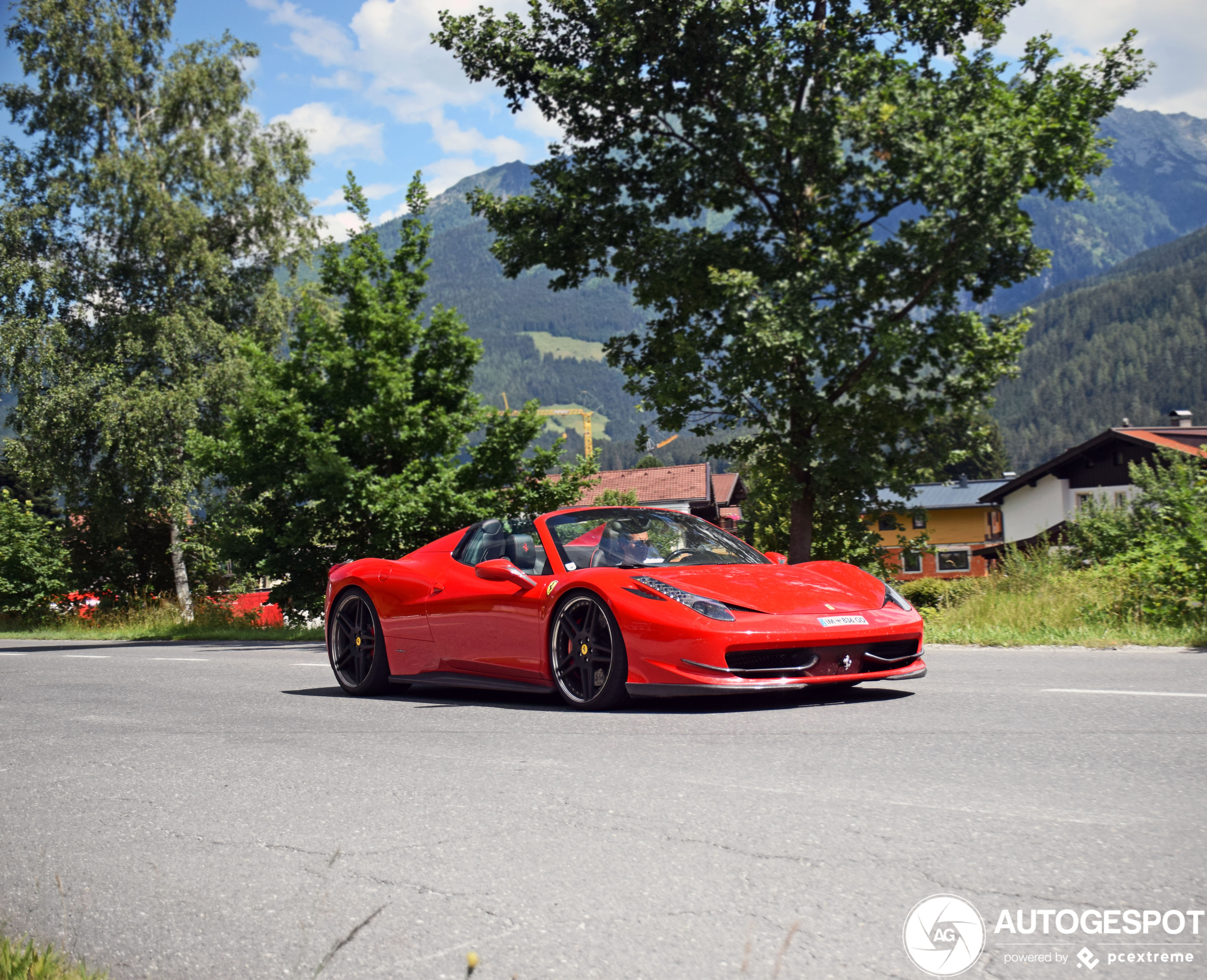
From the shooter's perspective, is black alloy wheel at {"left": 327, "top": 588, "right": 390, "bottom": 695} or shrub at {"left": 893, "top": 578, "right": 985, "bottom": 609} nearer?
black alloy wheel at {"left": 327, "top": 588, "right": 390, "bottom": 695}

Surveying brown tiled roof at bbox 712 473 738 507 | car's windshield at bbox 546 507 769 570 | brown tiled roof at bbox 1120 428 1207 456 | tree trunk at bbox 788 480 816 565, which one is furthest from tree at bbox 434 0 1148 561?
brown tiled roof at bbox 712 473 738 507

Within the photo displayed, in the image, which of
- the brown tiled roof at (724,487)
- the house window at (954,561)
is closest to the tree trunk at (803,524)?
the house window at (954,561)

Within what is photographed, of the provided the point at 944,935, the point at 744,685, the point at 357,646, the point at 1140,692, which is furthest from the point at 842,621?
the point at 357,646

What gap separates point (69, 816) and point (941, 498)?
82481 millimetres

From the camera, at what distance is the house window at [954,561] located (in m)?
79.0

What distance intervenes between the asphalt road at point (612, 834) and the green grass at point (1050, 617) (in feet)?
12.6

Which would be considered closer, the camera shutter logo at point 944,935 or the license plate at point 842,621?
the camera shutter logo at point 944,935

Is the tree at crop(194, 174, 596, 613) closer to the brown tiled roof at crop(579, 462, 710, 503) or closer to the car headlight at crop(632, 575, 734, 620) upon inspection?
the car headlight at crop(632, 575, 734, 620)

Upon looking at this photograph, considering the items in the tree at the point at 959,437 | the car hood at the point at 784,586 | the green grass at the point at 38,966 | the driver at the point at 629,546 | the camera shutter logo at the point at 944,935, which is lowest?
the green grass at the point at 38,966

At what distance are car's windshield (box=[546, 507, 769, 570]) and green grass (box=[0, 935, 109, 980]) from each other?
4480 millimetres

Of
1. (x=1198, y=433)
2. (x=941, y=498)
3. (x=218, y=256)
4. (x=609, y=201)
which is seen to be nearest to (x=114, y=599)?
(x=218, y=256)

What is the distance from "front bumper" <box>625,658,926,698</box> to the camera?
246 inches

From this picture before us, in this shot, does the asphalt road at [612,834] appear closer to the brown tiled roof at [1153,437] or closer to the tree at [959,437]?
the tree at [959,437]

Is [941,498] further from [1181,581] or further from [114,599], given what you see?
[1181,581]
